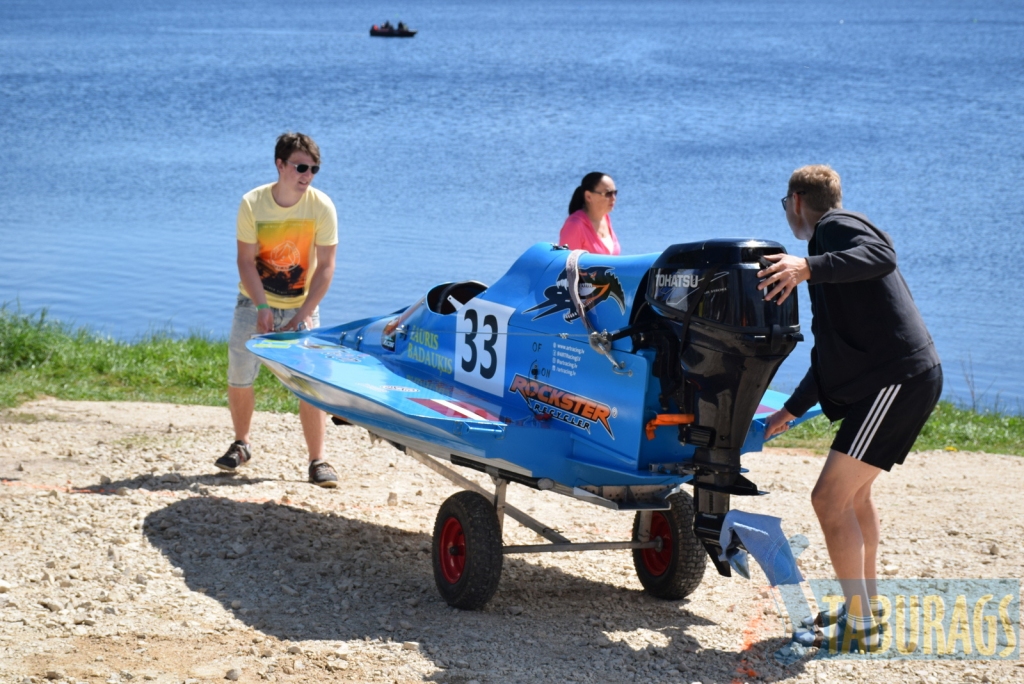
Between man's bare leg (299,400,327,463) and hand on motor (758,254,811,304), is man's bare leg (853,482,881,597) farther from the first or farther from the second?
man's bare leg (299,400,327,463)

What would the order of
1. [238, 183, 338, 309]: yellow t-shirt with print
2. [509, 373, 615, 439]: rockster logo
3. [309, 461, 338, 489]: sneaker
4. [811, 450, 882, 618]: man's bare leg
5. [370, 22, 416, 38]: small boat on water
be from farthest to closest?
1. [370, 22, 416, 38]: small boat on water
2. [309, 461, 338, 489]: sneaker
3. [238, 183, 338, 309]: yellow t-shirt with print
4. [509, 373, 615, 439]: rockster logo
5. [811, 450, 882, 618]: man's bare leg

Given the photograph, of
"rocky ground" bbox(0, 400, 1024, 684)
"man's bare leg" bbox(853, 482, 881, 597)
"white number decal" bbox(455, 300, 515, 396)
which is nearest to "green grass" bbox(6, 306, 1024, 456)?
"rocky ground" bbox(0, 400, 1024, 684)

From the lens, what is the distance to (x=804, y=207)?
4777 millimetres

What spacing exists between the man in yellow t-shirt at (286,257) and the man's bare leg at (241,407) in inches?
2.7

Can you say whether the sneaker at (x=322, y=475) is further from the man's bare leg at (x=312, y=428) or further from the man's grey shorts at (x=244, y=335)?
the man's grey shorts at (x=244, y=335)

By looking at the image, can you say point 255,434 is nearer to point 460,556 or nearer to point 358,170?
point 460,556

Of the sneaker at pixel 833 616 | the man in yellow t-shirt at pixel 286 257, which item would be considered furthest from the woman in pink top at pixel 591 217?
the sneaker at pixel 833 616

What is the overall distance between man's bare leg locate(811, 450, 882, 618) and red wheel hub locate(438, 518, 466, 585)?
176 centimetres

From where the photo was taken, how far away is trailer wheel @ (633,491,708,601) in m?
5.48

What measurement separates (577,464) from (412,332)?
1.72 metres

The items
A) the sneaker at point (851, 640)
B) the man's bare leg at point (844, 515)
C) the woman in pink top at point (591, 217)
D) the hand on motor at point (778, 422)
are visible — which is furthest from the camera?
the woman in pink top at point (591, 217)

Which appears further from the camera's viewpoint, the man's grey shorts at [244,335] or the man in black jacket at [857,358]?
the man's grey shorts at [244,335]

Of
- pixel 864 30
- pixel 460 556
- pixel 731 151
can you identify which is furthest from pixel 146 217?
pixel 864 30

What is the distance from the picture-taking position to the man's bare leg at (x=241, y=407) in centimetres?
741
